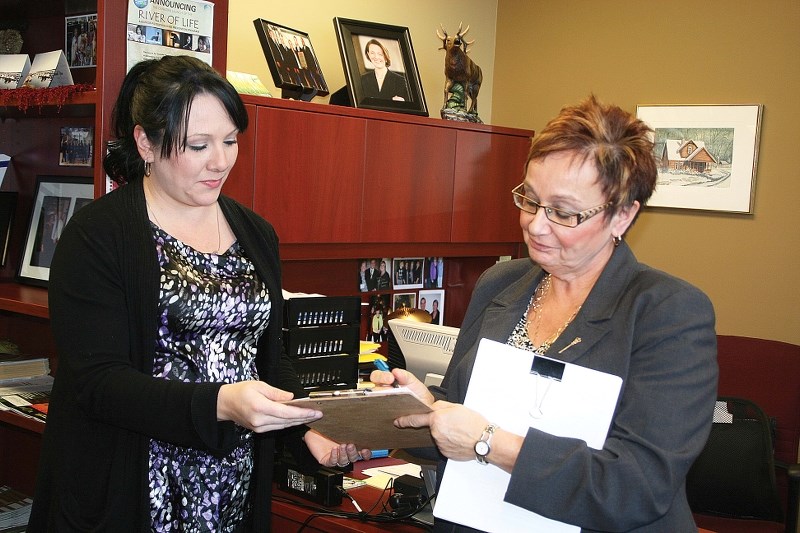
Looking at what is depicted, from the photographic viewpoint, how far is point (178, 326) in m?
1.67

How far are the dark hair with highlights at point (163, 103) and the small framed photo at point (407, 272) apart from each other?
2369 millimetres

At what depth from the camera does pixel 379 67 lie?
3.59 m

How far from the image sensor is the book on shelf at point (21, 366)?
2.61m

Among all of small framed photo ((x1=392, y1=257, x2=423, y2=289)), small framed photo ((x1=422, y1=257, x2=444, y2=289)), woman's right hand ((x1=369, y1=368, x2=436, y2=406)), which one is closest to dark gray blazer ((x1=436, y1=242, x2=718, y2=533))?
woman's right hand ((x1=369, y1=368, x2=436, y2=406))

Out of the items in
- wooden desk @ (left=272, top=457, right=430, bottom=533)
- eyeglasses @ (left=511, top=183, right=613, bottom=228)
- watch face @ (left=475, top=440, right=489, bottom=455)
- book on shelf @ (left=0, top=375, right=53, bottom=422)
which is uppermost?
eyeglasses @ (left=511, top=183, right=613, bottom=228)

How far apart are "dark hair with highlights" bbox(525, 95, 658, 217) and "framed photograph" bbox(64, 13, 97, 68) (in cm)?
172

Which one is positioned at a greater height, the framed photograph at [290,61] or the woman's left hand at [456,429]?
the framed photograph at [290,61]

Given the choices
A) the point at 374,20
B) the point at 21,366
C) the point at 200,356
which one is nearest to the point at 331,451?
the point at 200,356

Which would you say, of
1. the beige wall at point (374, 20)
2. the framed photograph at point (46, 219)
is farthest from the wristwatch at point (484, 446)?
the beige wall at point (374, 20)

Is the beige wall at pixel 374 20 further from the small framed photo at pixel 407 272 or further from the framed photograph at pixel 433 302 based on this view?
the framed photograph at pixel 433 302

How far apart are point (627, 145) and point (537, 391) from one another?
1.54 feet

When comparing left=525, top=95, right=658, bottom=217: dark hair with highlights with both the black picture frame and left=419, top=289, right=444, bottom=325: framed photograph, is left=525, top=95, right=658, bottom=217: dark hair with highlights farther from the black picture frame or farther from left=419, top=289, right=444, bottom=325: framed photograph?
left=419, top=289, right=444, bottom=325: framed photograph

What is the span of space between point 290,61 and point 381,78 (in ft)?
1.43

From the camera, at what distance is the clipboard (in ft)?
4.67
